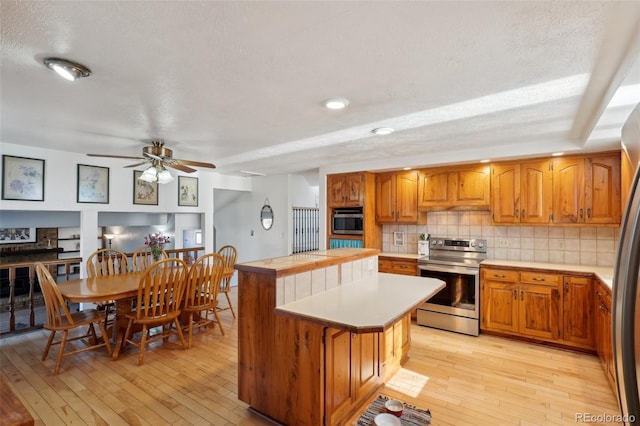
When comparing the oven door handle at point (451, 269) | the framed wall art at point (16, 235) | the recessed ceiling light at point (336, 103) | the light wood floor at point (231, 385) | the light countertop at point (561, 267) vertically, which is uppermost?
the recessed ceiling light at point (336, 103)

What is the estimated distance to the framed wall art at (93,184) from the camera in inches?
172

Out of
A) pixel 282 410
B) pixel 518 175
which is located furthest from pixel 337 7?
pixel 518 175

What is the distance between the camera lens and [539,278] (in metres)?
3.48

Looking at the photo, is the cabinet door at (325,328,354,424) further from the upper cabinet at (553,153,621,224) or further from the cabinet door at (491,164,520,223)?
the upper cabinet at (553,153,621,224)

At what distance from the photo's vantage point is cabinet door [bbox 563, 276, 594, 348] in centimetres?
324

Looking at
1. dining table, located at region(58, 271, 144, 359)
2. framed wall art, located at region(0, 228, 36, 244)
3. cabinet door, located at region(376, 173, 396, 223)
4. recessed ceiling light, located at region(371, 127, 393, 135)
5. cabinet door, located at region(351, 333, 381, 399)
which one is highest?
recessed ceiling light, located at region(371, 127, 393, 135)

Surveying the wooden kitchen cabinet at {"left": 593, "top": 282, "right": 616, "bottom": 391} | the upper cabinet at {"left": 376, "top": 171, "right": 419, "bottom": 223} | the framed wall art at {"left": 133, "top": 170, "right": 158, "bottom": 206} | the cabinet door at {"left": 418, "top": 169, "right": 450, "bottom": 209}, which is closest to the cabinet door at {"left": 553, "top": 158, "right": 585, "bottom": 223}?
the wooden kitchen cabinet at {"left": 593, "top": 282, "right": 616, "bottom": 391}

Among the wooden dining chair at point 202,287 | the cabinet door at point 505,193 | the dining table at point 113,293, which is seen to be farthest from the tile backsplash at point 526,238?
the dining table at point 113,293

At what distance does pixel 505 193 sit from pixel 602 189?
2.93 feet

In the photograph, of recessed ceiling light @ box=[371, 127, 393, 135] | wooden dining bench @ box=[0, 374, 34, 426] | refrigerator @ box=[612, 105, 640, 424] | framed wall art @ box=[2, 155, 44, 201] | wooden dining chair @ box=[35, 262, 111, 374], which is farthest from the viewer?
framed wall art @ box=[2, 155, 44, 201]

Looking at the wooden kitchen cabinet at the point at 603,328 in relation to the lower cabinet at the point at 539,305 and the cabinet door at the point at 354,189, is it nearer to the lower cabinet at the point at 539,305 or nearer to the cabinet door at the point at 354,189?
the lower cabinet at the point at 539,305

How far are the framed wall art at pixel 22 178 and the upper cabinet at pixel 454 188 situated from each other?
4.97m

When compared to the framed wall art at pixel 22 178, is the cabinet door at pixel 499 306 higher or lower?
lower

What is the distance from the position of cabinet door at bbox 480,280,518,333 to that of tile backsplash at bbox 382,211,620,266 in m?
0.59
